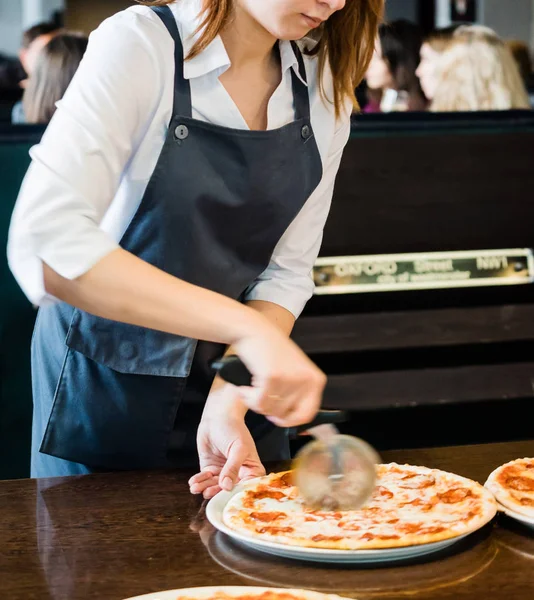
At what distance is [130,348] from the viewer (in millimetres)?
1557

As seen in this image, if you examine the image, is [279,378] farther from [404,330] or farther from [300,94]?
[404,330]

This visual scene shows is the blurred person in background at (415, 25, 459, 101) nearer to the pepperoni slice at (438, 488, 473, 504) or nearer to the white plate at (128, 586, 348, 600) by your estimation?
the pepperoni slice at (438, 488, 473, 504)

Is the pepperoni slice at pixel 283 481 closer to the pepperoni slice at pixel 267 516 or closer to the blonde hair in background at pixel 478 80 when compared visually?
the pepperoni slice at pixel 267 516

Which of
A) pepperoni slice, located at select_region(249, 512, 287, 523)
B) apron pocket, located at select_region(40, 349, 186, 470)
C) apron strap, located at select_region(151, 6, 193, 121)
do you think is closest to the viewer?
pepperoni slice, located at select_region(249, 512, 287, 523)

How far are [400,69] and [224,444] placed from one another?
4353mm

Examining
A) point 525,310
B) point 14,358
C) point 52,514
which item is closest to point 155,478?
point 52,514

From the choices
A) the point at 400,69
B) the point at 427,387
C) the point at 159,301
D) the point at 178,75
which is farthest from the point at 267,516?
the point at 400,69

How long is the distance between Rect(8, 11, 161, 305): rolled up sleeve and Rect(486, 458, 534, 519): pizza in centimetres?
61

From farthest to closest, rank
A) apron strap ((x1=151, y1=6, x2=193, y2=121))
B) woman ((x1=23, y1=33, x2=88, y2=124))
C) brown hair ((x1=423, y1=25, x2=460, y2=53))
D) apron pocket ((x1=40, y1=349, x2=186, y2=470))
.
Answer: brown hair ((x1=423, y1=25, x2=460, y2=53)) → woman ((x1=23, y1=33, x2=88, y2=124)) → apron pocket ((x1=40, y1=349, x2=186, y2=470)) → apron strap ((x1=151, y1=6, x2=193, y2=121))

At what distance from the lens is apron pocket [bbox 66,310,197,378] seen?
1.55 meters


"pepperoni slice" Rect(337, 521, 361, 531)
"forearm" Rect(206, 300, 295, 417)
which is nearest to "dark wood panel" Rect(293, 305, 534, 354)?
"forearm" Rect(206, 300, 295, 417)

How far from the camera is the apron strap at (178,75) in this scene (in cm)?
147

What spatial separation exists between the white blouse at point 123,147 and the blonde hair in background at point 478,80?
8.05 ft

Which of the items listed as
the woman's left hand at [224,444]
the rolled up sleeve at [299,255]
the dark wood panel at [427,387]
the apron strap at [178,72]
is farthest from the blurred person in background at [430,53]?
the woman's left hand at [224,444]
